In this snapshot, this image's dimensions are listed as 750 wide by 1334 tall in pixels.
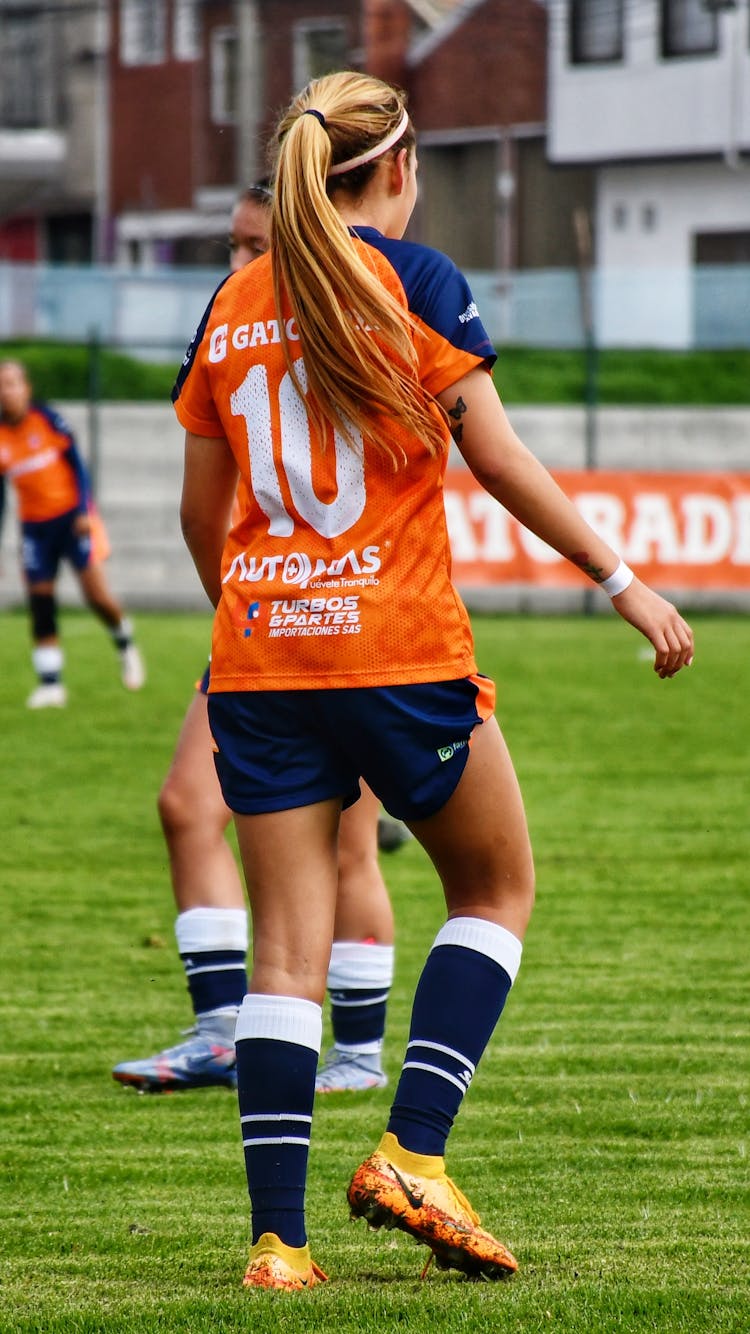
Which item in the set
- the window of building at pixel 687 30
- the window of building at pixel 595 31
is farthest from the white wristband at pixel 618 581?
the window of building at pixel 595 31

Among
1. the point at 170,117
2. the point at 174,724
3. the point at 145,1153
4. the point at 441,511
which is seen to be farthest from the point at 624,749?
the point at 170,117

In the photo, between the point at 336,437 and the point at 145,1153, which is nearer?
the point at 336,437

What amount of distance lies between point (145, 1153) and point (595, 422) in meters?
16.8

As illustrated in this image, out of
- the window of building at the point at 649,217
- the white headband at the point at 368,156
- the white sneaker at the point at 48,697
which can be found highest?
the white headband at the point at 368,156

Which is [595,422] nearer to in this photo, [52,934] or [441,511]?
[52,934]

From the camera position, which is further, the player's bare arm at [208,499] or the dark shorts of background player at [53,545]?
the dark shorts of background player at [53,545]

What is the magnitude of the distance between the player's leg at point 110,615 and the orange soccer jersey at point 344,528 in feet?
34.9

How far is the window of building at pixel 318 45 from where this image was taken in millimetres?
41188

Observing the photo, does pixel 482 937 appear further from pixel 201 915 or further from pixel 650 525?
pixel 650 525

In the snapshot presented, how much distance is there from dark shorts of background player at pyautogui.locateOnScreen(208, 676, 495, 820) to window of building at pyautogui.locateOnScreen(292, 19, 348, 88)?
1537 inches

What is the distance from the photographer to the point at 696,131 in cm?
3328

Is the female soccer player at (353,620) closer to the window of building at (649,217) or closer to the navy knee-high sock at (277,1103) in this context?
the navy knee-high sock at (277,1103)

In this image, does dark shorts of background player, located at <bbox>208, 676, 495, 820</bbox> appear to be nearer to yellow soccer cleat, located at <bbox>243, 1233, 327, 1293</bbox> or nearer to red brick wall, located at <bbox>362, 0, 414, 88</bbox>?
yellow soccer cleat, located at <bbox>243, 1233, 327, 1293</bbox>

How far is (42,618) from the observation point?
13688 mm
